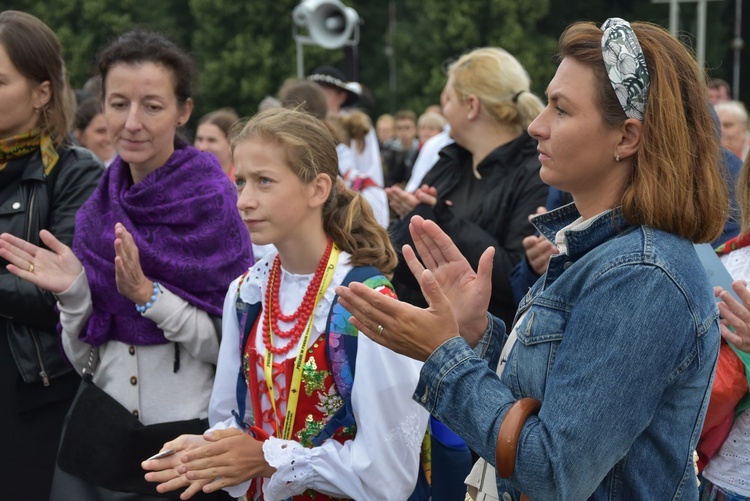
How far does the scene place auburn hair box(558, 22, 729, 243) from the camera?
5.84 feet

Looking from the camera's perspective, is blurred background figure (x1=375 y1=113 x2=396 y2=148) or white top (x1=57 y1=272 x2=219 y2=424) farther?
blurred background figure (x1=375 y1=113 x2=396 y2=148)

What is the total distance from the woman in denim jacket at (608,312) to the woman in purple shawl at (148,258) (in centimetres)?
142

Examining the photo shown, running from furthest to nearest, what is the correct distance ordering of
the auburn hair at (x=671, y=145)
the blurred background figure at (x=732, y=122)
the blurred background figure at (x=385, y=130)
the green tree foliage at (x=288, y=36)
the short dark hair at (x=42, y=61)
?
the green tree foliage at (x=288, y=36)
the blurred background figure at (x=385, y=130)
the blurred background figure at (x=732, y=122)
the short dark hair at (x=42, y=61)
the auburn hair at (x=671, y=145)

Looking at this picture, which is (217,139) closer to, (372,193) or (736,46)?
(372,193)

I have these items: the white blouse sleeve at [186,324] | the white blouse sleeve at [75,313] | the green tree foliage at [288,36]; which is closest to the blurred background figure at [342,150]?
the white blouse sleeve at [186,324]

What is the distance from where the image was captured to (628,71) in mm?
1800

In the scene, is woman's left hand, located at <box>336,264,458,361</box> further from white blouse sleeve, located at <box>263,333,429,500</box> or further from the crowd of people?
white blouse sleeve, located at <box>263,333,429,500</box>

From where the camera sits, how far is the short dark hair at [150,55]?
10.7 ft

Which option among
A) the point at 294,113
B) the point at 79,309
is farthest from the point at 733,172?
the point at 79,309

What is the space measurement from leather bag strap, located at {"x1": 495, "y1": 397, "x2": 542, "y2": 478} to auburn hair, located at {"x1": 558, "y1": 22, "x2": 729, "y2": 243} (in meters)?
0.47

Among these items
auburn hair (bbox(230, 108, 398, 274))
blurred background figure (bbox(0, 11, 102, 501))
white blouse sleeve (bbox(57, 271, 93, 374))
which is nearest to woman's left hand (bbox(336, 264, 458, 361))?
auburn hair (bbox(230, 108, 398, 274))

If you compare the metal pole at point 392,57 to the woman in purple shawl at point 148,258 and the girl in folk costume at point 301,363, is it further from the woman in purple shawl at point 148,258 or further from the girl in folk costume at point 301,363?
the girl in folk costume at point 301,363

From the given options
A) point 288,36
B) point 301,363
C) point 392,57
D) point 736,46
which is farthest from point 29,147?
point 392,57

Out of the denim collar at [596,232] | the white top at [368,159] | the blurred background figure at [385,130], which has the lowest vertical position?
the blurred background figure at [385,130]
